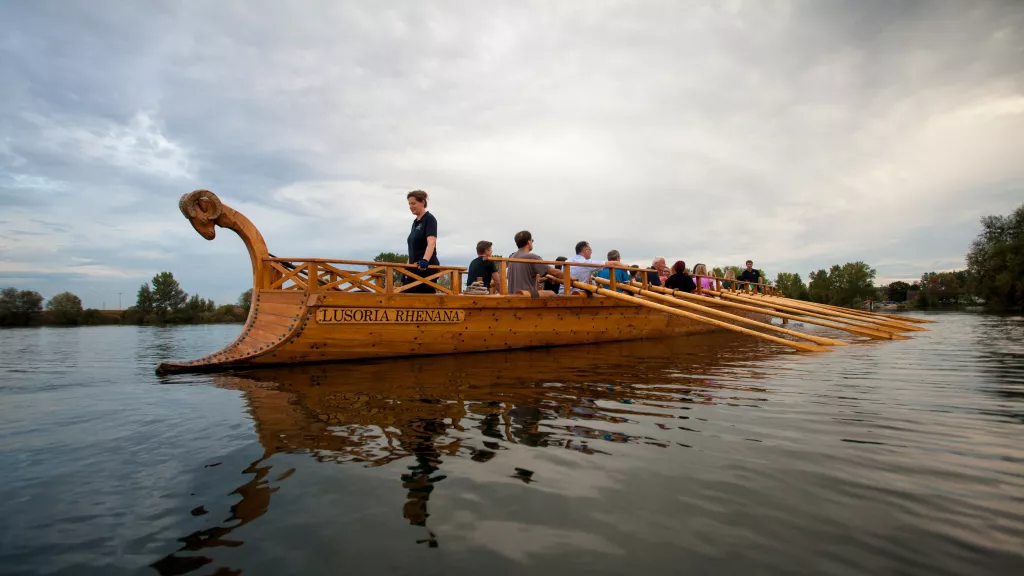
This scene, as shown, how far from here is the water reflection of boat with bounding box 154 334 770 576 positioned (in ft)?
8.47

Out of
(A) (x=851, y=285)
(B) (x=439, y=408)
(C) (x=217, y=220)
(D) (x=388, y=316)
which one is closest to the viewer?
(B) (x=439, y=408)

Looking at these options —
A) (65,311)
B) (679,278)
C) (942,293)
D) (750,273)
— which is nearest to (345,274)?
(679,278)

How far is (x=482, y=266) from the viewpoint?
30.7 ft

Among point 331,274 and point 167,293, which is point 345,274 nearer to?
point 331,274

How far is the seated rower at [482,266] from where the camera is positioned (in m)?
9.16

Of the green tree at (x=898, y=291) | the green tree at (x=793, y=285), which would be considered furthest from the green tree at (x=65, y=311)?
the green tree at (x=898, y=291)

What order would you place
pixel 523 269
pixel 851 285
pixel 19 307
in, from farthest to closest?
pixel 851 285 → pixel 19 307 → pixel 523 269

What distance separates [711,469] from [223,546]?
2.33m

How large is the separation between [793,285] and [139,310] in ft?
378

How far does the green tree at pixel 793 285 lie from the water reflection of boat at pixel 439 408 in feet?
354

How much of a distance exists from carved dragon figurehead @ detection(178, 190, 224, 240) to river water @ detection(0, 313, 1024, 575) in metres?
3.18

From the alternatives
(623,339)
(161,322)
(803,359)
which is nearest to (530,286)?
(623,339)

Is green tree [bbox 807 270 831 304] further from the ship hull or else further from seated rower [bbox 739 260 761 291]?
the ship hull

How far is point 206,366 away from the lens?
7.02 metres
